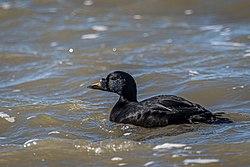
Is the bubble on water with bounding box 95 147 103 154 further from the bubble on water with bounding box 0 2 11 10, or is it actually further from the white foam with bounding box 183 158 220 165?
the bubble on water with bounding box 0 2 11 10

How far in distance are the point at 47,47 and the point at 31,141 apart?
18.9 feet

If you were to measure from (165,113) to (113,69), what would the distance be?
350 centimetres

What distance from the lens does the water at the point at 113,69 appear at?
7391 millimetres

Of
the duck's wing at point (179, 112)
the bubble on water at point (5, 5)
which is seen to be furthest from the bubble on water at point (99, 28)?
the duck's wing at point (179, 112)

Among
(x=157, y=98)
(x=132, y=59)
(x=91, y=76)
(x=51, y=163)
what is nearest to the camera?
(x=51, y=163)

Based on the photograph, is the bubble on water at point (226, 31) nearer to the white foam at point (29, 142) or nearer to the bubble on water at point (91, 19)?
the bubble on water at point (91, 19)

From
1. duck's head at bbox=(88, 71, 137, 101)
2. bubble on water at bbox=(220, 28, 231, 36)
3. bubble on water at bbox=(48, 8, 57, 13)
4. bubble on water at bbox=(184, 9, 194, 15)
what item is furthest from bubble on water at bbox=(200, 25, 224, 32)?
duck's head at bbox=(88, 71, 137, 101)

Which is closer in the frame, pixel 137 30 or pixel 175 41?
pixel 175 41

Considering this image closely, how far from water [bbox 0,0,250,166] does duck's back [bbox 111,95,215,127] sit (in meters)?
0.09

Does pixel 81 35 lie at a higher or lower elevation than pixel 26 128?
higher

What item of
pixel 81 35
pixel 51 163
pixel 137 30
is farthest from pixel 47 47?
pixel 51 163

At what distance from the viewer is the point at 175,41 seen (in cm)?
1324

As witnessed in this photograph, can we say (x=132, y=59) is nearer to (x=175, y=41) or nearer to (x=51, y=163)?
(x=175, y=41)

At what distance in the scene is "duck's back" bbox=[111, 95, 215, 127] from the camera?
816cm
